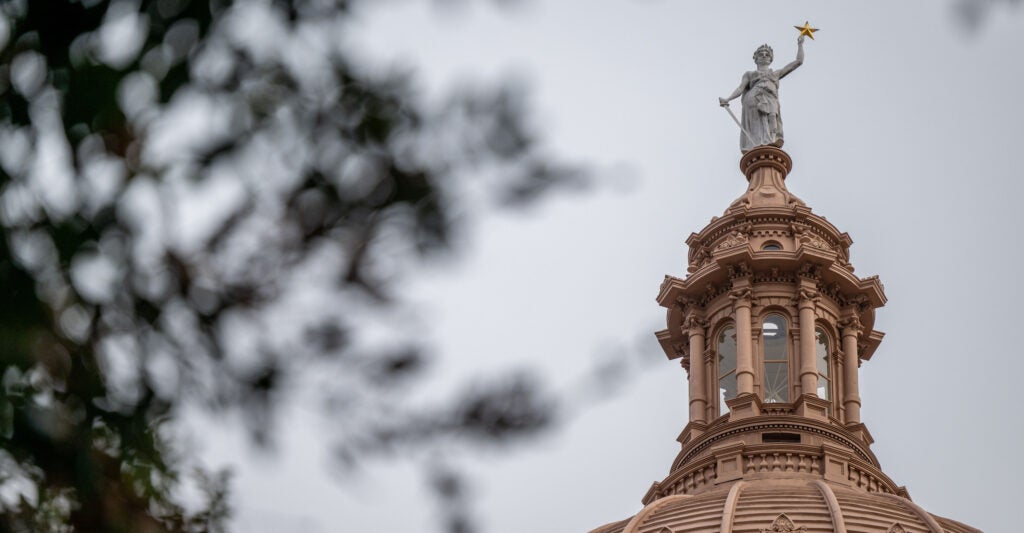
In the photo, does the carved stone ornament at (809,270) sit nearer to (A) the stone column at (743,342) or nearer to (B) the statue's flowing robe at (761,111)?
(A) the stone column at (743,342)

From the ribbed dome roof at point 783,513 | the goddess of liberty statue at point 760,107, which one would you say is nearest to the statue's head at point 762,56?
the goddess of liberty statue at point 760,107

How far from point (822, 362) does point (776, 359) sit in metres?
1.29

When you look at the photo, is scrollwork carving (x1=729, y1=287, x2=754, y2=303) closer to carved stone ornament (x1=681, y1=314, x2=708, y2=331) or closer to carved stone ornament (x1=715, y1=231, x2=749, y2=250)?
carved stone ornament (x1=715, y1=231, x2=749, y2=250)

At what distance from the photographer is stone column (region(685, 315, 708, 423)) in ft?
175

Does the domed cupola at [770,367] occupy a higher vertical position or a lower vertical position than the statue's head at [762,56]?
lower

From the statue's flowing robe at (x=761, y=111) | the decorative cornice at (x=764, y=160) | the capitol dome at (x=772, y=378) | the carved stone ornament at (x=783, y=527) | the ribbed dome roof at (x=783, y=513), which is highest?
the statue's flowing robe at (x=761, y=111)

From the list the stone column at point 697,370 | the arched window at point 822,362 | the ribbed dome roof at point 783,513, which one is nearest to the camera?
the ribbed dome roof at point 783,513

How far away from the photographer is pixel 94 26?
32.9 ft

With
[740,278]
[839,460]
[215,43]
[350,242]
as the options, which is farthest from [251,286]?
[740,278]

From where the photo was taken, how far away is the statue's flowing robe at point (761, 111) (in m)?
59.0

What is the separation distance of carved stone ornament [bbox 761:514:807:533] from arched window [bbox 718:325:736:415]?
8.95 metres

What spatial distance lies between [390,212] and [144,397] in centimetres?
151

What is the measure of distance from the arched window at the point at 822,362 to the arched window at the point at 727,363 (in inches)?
85.8

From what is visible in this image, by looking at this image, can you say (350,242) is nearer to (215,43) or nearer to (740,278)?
(215,43)
